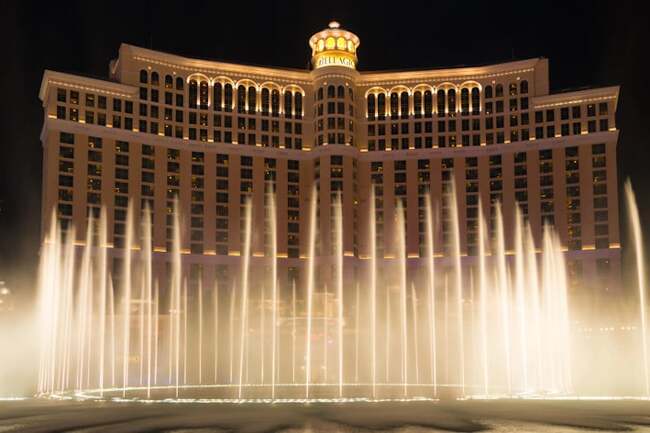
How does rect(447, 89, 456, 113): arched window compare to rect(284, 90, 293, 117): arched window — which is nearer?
rect(447, 89, 456, 113): arched window

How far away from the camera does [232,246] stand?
358 ft

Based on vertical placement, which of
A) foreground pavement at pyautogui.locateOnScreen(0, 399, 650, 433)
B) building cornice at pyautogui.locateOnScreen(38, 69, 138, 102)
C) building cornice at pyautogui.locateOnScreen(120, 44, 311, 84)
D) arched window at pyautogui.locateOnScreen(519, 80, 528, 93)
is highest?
building cornice at pyautogui.locateOnScreen(120, 44, 311, 84)

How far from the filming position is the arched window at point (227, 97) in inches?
4419

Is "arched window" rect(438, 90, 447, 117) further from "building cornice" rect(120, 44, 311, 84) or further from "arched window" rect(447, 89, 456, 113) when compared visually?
"building cornice" rect(120, 44, 311, 84)

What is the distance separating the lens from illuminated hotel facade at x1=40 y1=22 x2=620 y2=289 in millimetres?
103875

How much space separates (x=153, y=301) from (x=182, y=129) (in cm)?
2252

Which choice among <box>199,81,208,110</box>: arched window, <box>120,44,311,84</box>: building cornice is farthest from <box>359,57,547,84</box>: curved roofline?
<box>199,81,208,110</box>: arched window

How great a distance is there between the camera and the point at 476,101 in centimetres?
11331

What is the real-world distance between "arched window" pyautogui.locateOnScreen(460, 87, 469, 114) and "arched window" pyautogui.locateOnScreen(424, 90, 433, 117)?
3867 millimetres

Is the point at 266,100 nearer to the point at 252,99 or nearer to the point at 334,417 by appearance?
the point at 252,99

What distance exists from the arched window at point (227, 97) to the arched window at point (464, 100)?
2981 cm

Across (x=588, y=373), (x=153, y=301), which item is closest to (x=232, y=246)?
(x=153, y=301)

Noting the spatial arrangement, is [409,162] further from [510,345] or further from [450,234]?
[510,345]

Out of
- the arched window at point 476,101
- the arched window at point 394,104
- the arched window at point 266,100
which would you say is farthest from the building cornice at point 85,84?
the arched window at point 476,101
